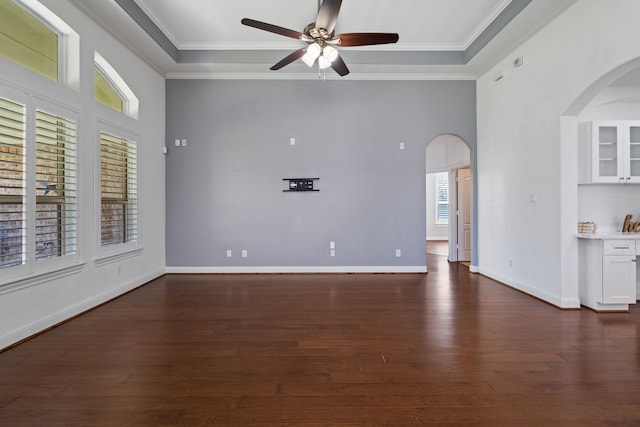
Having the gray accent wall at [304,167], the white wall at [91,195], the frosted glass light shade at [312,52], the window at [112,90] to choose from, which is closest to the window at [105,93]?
the window at [112,90]

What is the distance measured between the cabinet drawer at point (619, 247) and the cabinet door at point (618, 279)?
56mm

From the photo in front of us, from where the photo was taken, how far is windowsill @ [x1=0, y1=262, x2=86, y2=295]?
2.80 meters

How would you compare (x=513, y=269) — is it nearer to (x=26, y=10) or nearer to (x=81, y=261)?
(x=81, y=261)

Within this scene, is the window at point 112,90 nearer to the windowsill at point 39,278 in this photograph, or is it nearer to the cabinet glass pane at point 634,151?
the windowsill at point 39,278

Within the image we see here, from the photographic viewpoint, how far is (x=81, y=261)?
11.9 feet

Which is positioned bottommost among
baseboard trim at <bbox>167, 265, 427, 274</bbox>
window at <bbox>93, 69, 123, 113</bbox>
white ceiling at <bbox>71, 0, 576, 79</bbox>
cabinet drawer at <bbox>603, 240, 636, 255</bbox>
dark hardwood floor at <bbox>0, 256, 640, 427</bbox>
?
dark hardwood floor at <bbox>0, 256, 640, 427</bbox>

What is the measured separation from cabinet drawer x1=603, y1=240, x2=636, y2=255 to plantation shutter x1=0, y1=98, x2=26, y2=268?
5.81 m

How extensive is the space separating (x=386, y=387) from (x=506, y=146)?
4229mm

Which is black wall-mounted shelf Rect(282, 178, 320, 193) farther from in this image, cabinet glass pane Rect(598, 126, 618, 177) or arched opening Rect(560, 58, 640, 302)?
cabinet glass pane Rect(598, 126, 618, 177)

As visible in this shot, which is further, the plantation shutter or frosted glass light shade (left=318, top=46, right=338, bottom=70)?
frosted glass light shade (left=318, top=46, right=338, bottom=70)

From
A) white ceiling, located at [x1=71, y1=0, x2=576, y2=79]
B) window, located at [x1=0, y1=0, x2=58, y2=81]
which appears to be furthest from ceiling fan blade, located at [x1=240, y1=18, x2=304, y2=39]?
window, located at [x1=0, y1=0, x2=58, y2=81]

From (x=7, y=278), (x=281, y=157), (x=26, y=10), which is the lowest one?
(x=7, y=278)

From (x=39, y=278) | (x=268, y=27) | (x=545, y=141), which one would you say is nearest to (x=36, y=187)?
(x=39, y=278)

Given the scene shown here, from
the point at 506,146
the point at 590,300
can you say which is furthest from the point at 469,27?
the point at 590,300
